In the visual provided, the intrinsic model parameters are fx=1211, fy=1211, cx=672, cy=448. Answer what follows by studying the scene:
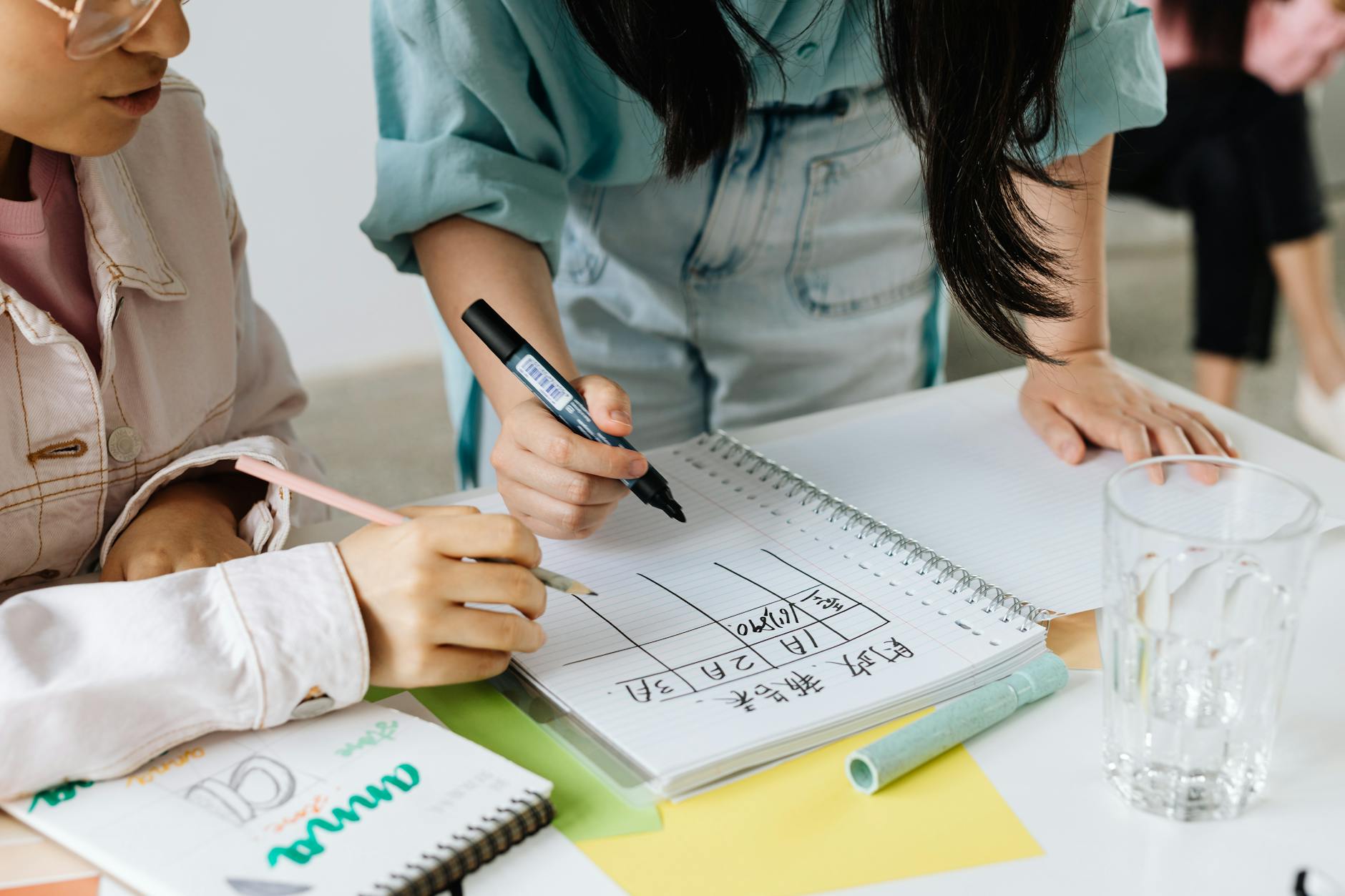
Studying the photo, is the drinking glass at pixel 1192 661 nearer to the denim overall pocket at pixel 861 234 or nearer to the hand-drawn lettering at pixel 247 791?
the hand-drawn lettering at pixel 247 791

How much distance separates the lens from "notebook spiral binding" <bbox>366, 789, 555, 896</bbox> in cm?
45

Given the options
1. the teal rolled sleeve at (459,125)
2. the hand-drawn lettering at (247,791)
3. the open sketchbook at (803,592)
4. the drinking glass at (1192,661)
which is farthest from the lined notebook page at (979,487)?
the hand-drawn lettering at (247,791)

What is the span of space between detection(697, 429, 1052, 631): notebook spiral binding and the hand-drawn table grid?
5 centimetres

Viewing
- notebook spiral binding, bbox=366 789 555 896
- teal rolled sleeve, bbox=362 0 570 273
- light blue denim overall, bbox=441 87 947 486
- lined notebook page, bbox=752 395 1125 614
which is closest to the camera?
notebook spiral binding, bbox=366 789 555 896

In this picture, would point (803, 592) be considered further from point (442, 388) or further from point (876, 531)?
point (442, 388)

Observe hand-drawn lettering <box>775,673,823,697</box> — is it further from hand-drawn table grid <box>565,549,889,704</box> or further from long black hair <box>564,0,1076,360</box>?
long black hair <box>564,0,1076,360</box>

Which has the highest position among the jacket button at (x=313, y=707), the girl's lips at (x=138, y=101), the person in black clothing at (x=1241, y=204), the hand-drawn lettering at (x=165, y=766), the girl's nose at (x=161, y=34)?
the girl's nose at (x=161, y=34)

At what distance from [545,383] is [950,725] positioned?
0.94 feet

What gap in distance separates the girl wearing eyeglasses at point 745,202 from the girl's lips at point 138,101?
188 millimetres

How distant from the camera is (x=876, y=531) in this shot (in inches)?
26.8

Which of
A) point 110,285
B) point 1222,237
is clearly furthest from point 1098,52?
point 1222,237

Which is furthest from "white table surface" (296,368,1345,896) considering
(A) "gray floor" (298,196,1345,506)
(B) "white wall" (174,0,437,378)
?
(B) "white wall" (174,0,437,378)

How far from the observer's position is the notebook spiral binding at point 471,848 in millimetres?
452

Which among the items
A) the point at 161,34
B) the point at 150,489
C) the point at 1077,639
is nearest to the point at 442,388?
the point at 150,489
